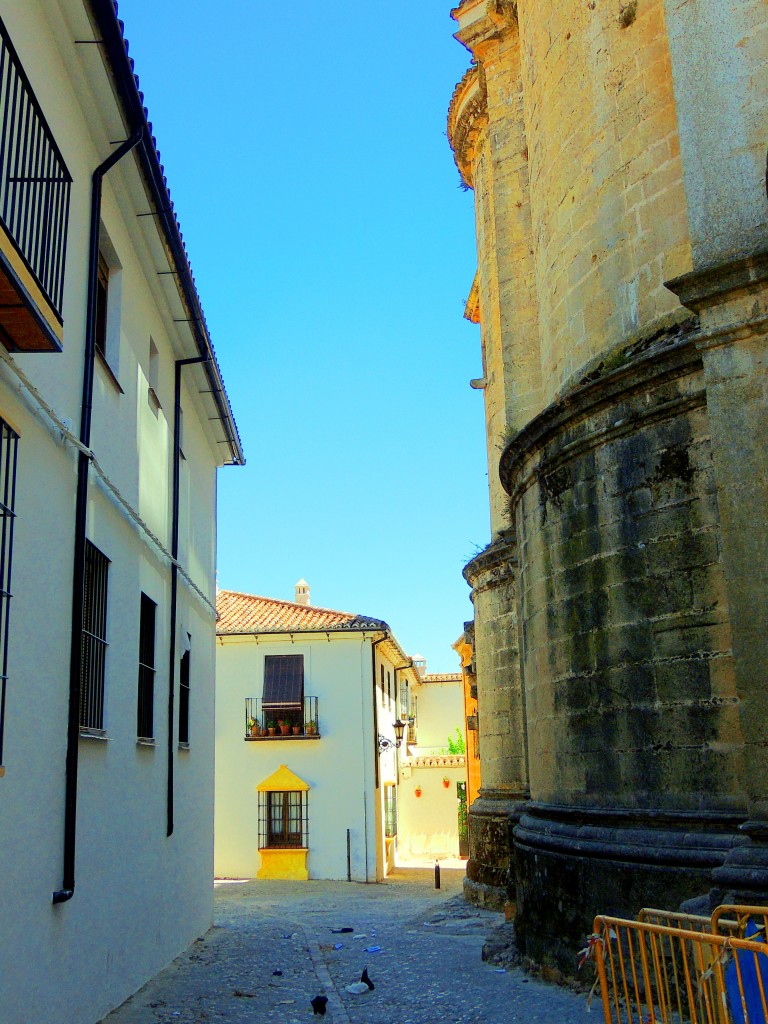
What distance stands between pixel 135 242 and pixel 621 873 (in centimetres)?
705

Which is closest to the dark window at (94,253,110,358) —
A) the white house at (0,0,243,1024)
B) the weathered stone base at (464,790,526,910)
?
the white house at (0,0,243,1024)

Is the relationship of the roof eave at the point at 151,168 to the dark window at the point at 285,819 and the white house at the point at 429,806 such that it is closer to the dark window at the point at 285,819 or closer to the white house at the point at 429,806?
the dark window at the point at 285,819

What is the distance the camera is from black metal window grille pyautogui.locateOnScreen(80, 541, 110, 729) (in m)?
7.51

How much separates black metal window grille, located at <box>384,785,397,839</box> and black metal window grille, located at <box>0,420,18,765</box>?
21.8 metres

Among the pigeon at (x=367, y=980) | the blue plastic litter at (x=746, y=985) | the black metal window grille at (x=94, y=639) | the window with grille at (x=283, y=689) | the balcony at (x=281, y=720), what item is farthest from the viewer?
the window with grille at (x=283, y=689)

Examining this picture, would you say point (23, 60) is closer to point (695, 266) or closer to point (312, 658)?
point (695, 266)

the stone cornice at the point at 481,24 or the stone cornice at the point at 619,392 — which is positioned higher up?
the stone cornice at the point at 481,24

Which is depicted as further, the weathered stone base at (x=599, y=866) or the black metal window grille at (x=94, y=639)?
the black metal window grille at (x=94, y=639)

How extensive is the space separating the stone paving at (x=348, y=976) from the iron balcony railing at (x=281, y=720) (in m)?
8.12

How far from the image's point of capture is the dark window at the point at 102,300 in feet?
28.1

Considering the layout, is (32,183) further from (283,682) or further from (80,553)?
(283,682)

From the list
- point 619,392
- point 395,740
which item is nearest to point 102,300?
point 619,392

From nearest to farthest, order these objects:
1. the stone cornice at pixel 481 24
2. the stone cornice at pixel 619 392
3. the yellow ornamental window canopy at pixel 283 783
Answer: the stone cornice at pixel 619 392, the stone cornice at pixel 481 24, the yellow ornamental window canopy at pixel 283 783

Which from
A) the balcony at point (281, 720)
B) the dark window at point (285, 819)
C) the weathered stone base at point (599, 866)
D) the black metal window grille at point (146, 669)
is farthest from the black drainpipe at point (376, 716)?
the weathered stone base at point (599, 866)
